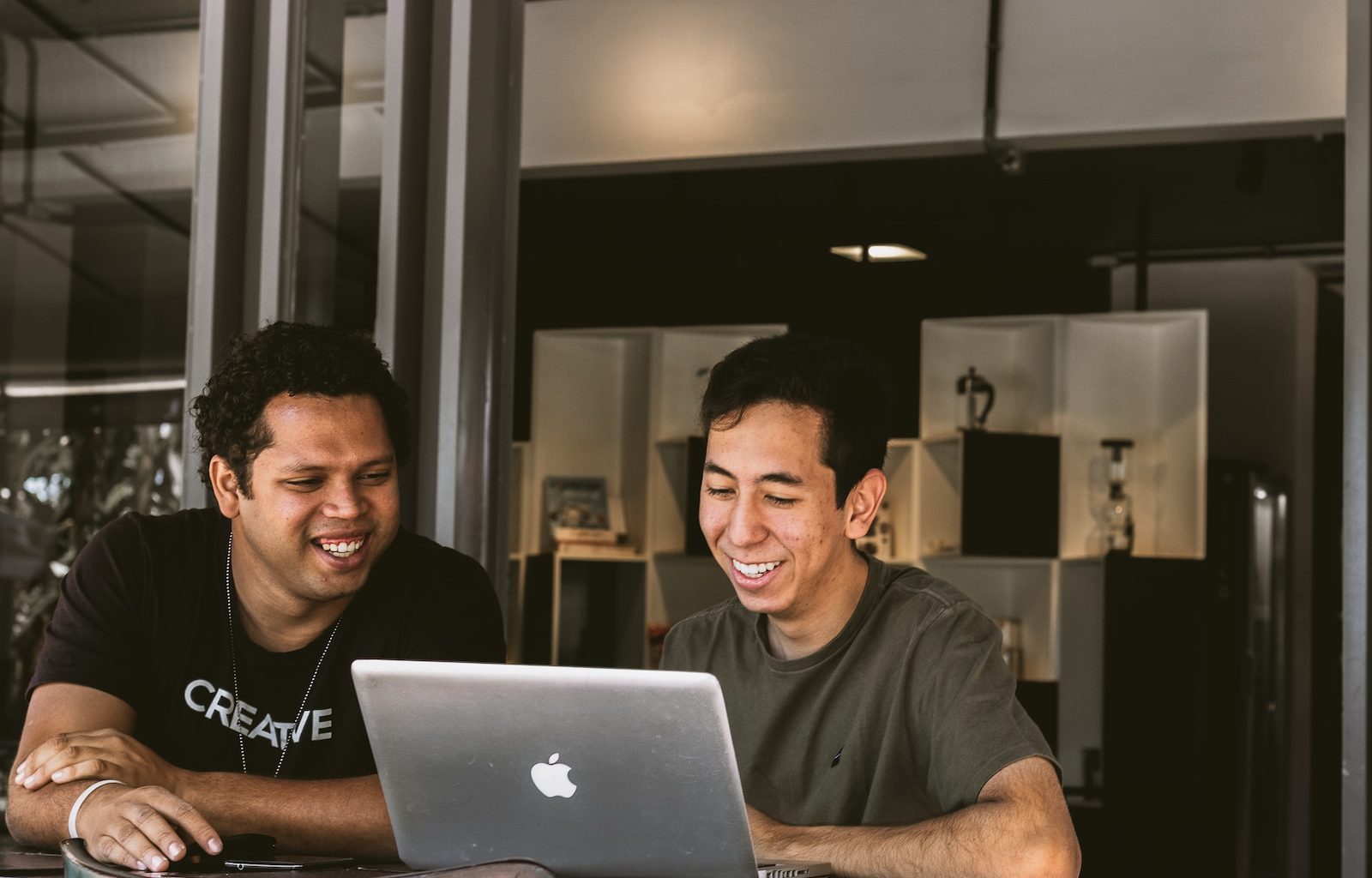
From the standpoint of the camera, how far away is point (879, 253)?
25.9 ft

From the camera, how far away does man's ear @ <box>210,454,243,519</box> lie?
229cm

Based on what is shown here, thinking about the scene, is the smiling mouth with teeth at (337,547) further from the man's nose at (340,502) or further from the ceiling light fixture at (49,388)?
the ceiling light fixture at (49,388)

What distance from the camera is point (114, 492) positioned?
423 cm

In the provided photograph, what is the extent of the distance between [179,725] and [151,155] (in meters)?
1.99

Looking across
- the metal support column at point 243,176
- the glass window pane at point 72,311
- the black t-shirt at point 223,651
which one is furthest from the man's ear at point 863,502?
the glass window pane at point 72,311

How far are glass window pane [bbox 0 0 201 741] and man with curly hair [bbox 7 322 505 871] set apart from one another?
1.58 metres

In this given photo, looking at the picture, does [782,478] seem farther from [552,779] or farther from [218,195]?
[218,195]

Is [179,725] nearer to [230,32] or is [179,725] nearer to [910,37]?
[230,32]

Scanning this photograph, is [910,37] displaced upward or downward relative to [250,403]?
upward

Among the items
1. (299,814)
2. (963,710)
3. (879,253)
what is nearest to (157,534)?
(299,814)

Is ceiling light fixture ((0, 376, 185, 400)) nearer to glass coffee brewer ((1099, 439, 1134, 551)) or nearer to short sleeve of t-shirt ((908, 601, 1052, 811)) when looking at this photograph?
short sleeve of t-shirt ((908, 601, 1052, 811))

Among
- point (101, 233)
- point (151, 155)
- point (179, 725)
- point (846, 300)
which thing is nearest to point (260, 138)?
point (151, 155)

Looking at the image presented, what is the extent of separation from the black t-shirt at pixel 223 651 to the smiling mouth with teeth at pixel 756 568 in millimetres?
495

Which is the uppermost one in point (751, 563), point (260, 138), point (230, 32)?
point (230, 32)
